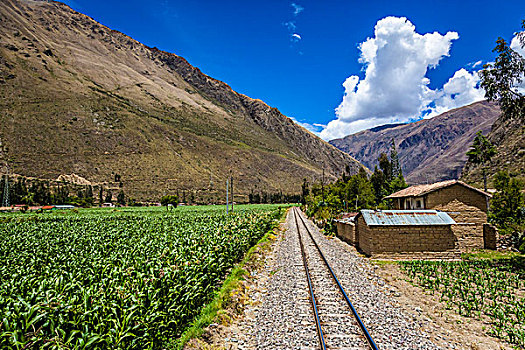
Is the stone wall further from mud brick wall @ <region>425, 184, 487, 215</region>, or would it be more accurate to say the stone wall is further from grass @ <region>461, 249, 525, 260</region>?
mud brick wall @ <region>425, 184, 487, 215</region>

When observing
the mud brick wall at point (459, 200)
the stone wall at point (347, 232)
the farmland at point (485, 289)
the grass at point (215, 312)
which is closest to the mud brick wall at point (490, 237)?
the farmland at point (485, 289)

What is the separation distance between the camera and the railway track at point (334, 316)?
6.05 metres

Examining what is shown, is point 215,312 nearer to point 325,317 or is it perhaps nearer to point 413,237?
point 325,317

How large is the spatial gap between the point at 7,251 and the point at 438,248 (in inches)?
756

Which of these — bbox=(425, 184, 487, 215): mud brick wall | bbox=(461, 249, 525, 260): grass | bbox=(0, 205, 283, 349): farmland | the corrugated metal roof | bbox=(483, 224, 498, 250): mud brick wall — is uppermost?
bbox=(425, 184, 487, 215): mud brick wall

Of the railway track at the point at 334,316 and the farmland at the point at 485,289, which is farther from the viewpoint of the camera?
the farmland at the point at 485,289

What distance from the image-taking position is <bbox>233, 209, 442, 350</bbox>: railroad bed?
20.3 feet

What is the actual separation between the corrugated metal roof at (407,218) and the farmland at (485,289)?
212cm

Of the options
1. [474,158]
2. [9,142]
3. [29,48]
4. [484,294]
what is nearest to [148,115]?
[9,142]

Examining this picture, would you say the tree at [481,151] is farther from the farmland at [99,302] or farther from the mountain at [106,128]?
the mountain at [106,128]

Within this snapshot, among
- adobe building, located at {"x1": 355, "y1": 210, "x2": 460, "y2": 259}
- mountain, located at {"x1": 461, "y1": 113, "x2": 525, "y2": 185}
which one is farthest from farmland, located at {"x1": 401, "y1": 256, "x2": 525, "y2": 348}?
mountain, located at {"x1": 461, "y1": 113, "x2": 525, "y2": 185}

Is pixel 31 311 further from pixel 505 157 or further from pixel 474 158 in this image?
pixel 505 157

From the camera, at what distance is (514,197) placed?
2106cm

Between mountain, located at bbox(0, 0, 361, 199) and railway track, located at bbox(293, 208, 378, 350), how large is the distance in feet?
248
